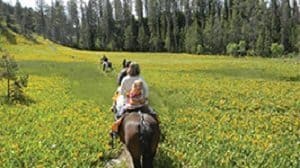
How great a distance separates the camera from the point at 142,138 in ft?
37.5

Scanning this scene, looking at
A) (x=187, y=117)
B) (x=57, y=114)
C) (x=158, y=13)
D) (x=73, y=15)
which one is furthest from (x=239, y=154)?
(x=73, y=15)

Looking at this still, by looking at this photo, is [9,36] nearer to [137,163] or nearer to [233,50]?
[233,50]

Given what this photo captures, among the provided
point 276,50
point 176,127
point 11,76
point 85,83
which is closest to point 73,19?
point 276,50

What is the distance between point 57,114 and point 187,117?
545 cm

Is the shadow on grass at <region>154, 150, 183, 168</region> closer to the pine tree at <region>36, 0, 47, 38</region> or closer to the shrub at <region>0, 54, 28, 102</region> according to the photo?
the shrub at <region>0, 54, 28, 102</region>

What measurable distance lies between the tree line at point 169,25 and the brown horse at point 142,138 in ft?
363

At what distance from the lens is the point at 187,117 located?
71.6 feet

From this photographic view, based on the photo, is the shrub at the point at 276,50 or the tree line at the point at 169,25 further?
the tree line at the point at 169,25

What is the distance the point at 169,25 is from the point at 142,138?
148 m

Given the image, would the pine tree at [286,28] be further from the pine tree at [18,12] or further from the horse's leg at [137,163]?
the horse's leg at [137,163]

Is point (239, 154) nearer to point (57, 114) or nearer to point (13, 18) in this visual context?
point (57, 114)

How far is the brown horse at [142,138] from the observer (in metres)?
11.5

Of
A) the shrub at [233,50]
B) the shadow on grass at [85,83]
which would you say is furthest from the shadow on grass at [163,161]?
the shrub at [233,50]

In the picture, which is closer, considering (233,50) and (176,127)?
(176,127)
